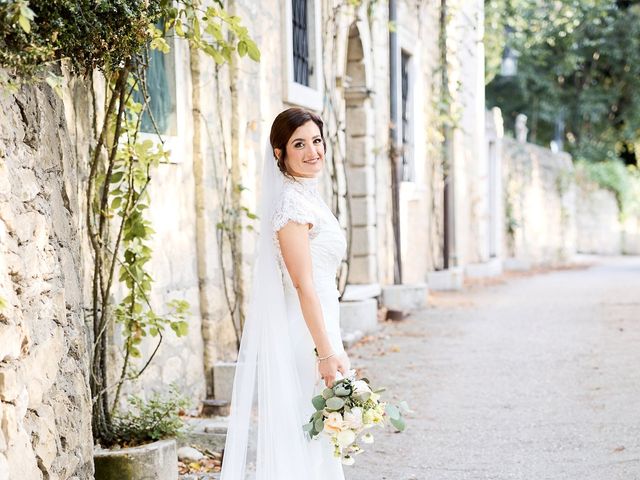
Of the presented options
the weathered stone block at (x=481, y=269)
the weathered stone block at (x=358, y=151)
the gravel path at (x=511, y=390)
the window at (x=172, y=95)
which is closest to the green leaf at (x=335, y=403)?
the gravel path at (x=511, y=390)

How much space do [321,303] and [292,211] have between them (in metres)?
0.39

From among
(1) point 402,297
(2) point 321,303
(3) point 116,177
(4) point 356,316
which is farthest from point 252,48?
(1) point 402,297

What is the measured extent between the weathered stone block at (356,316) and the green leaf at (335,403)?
210 inches

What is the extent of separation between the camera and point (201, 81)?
213 inches

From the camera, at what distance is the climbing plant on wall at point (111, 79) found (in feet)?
8.32

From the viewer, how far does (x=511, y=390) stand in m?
6.00

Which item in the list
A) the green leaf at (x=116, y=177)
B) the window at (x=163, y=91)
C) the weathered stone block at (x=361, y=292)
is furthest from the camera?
the weathered stone block at (x=361, y=292)

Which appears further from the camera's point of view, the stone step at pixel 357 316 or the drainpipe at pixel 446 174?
the drainpipe at pixel 446 174

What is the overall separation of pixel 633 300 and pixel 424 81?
173 inches

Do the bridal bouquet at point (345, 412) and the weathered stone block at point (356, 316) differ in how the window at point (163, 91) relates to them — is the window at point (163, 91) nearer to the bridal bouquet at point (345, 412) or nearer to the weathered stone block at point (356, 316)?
the bridal bouquet at point (345, 412)

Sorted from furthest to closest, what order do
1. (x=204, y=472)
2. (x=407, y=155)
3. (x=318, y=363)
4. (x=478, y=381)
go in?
(x=407, y=155)
(x=478, y=381)
(x=204, y=472)
(x=318, y=363)

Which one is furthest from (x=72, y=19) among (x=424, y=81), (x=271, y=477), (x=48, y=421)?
(x=424, y=81)

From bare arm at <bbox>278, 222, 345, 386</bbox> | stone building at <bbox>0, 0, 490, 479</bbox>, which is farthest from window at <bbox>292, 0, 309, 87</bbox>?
bare arm at <bbox>278, 222, 345, 386</bbox>

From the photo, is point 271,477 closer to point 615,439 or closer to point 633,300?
point 615,439
